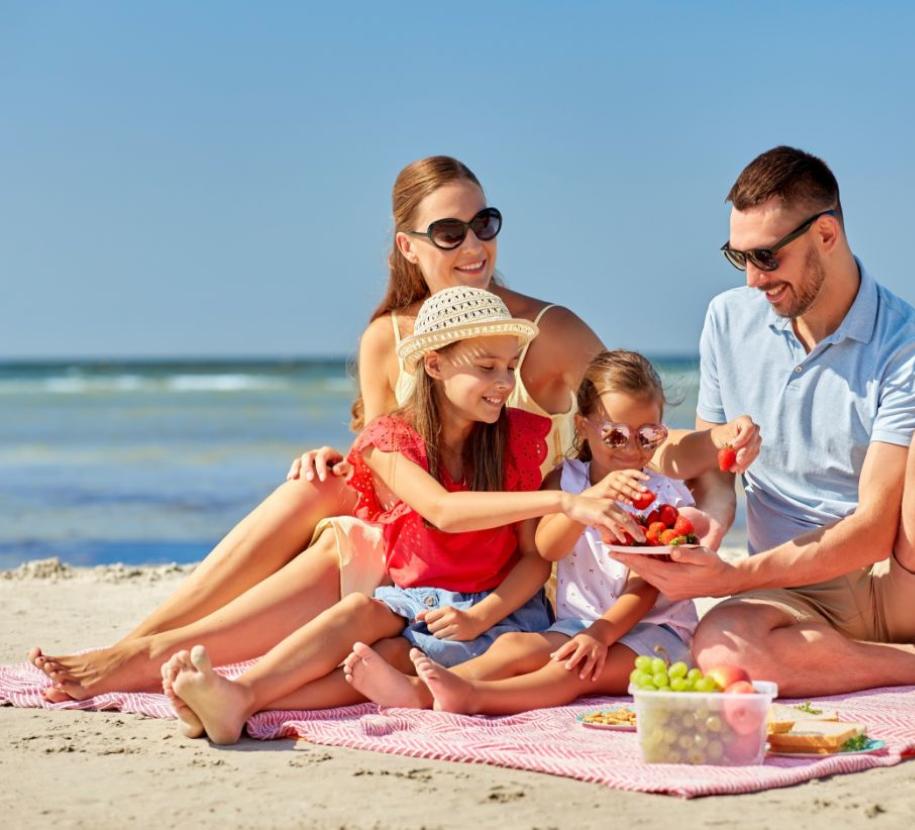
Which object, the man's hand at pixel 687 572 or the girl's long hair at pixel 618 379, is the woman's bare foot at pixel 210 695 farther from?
the girl's long hair at pixel 618 379

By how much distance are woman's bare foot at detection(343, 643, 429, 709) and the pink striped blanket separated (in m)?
0.05

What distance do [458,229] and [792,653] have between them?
2024mm

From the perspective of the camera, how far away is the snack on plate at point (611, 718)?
14.6 ft

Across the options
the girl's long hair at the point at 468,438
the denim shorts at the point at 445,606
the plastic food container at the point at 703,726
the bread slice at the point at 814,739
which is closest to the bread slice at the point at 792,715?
the bread slice at the point at 814,739

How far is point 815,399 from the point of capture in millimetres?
5109

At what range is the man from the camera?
15.8 feet

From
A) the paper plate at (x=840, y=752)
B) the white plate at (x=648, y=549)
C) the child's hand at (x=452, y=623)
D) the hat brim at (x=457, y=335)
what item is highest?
the hat brim at (x=457, y=335)

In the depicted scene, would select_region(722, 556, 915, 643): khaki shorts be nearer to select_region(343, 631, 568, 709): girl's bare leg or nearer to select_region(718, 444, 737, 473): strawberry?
select_region(718, 444, 737, 473): strawberry

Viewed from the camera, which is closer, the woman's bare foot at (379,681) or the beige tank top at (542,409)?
the woman's bare foot at (379,681)

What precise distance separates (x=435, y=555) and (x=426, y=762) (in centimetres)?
106

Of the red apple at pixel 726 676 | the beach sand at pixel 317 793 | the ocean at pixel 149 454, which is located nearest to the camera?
the beach sand at pixel 317 793

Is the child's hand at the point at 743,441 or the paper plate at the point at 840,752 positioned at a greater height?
the child's hand at the point at 743,441

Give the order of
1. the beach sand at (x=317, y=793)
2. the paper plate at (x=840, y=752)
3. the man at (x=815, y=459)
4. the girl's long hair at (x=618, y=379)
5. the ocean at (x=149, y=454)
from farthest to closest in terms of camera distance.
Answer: the ocean at (x=149, y=454), the girl's long hair at (x=618, y=379), the man at (x=815, y=459), the paper plate at (x=840, y=752), the beach sand at (x=317, y=793)

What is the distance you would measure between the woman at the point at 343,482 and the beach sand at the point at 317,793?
37cm
